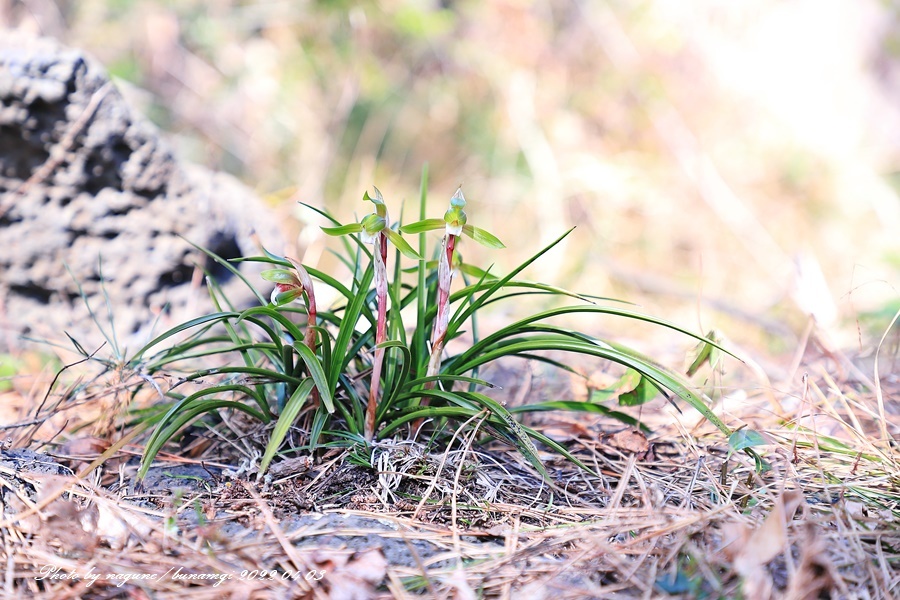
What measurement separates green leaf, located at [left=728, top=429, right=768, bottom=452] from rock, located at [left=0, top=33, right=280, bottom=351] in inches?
82.3

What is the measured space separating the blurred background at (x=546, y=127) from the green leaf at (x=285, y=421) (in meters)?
3.76

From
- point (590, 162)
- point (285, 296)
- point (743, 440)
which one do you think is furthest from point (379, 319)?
point (590, 162)

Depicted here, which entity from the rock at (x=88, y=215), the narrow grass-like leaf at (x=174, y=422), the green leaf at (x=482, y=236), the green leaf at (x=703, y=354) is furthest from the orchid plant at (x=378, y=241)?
the rock at (x=88, y=215)

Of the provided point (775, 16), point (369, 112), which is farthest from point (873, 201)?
point (369, 112)

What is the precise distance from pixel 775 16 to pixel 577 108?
2790 millimetres

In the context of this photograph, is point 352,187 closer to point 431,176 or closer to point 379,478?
point 431,176

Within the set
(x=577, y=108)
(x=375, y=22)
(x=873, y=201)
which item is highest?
(x=375, y=22)

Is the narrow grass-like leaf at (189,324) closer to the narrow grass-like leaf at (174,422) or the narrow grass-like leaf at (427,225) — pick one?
the narrow grass-like leaf at (174,422)

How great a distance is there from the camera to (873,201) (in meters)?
6.02

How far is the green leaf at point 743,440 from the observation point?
57.4 inches

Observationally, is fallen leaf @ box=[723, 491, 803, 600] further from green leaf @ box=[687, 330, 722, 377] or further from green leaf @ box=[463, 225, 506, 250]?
green leaf @ box=[463, 225, 506, 250]

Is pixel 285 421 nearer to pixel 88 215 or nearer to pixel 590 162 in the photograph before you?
pixel 88 215

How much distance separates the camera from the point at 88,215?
107 inches

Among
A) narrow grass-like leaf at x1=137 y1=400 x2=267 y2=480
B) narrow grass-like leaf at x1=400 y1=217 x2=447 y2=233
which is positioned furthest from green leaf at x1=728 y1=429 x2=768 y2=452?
narrow grass-like leaf at x1=137 y1=400 x2=267 y2=480
